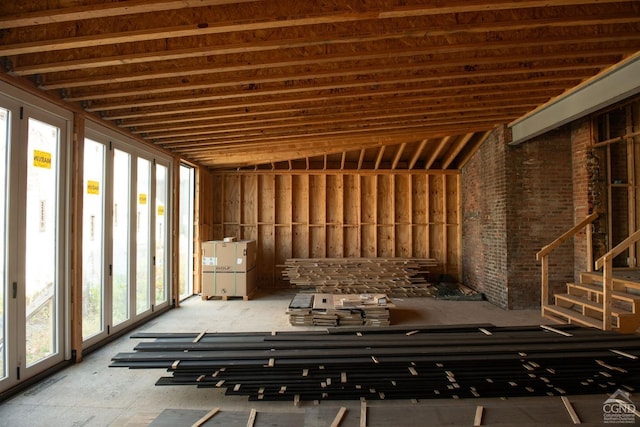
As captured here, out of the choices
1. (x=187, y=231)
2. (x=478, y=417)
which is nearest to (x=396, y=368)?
(x=478, y=417)

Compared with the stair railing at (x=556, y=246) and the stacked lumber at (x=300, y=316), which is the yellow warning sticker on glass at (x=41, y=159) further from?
the stair railing at (x=556, y=246)

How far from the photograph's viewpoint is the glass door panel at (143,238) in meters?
6.21

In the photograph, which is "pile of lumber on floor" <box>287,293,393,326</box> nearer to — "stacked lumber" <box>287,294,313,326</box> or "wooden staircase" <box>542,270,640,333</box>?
"stacked lumber" <box>287,294,313,326</box>

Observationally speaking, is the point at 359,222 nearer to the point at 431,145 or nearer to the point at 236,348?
the point at 431,145

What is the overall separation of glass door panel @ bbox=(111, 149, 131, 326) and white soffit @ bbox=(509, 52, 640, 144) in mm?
6923

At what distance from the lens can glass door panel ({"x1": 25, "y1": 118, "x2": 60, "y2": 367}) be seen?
3891 mm

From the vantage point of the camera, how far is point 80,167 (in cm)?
457

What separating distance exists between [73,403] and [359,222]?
7.30m

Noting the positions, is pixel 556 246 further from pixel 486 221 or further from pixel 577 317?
pixel 486 221

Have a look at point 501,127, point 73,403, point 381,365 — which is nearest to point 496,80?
point 501,127

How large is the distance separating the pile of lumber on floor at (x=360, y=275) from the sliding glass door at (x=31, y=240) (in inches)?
208

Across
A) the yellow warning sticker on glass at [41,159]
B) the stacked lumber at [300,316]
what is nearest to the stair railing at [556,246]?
the stacked lumber at [300,316]

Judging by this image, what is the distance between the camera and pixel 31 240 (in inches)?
154

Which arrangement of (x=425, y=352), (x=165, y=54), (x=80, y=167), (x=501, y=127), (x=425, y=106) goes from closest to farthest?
(x=165, y=54), (x=425, y=352), (x=80, y=167), (x=425, y=106), (x=501, y=127)
